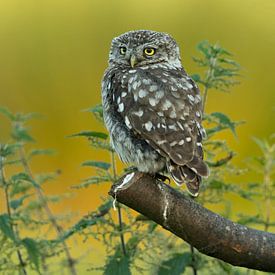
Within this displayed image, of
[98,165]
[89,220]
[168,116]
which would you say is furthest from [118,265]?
[168,116]

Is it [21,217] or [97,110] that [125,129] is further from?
[21,217]

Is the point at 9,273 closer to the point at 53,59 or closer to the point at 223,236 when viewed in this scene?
the point at 223,236

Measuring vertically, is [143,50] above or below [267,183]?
above

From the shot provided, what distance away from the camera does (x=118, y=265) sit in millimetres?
4684

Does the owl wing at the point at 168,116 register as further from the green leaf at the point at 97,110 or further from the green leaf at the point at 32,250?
the green leaf at the point at 32,250

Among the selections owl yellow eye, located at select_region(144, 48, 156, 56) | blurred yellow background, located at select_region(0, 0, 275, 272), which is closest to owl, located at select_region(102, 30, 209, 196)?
owl yellow eye, located at select_region(144, 48, 156, 56)

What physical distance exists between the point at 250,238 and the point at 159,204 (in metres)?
0.41

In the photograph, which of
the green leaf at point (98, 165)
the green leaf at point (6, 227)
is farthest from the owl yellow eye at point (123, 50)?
the green leaf at point (6, 227)

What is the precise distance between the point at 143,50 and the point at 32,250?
1218 millimetres

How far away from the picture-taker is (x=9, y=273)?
5.12 meters

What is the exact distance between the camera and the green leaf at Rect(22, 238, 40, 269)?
4.74 m

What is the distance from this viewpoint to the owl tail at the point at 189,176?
14.4 feet

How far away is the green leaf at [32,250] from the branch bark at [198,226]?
0.76m

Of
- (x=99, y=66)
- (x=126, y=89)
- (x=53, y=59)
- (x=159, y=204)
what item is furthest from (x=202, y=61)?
(x=53, y=59)
